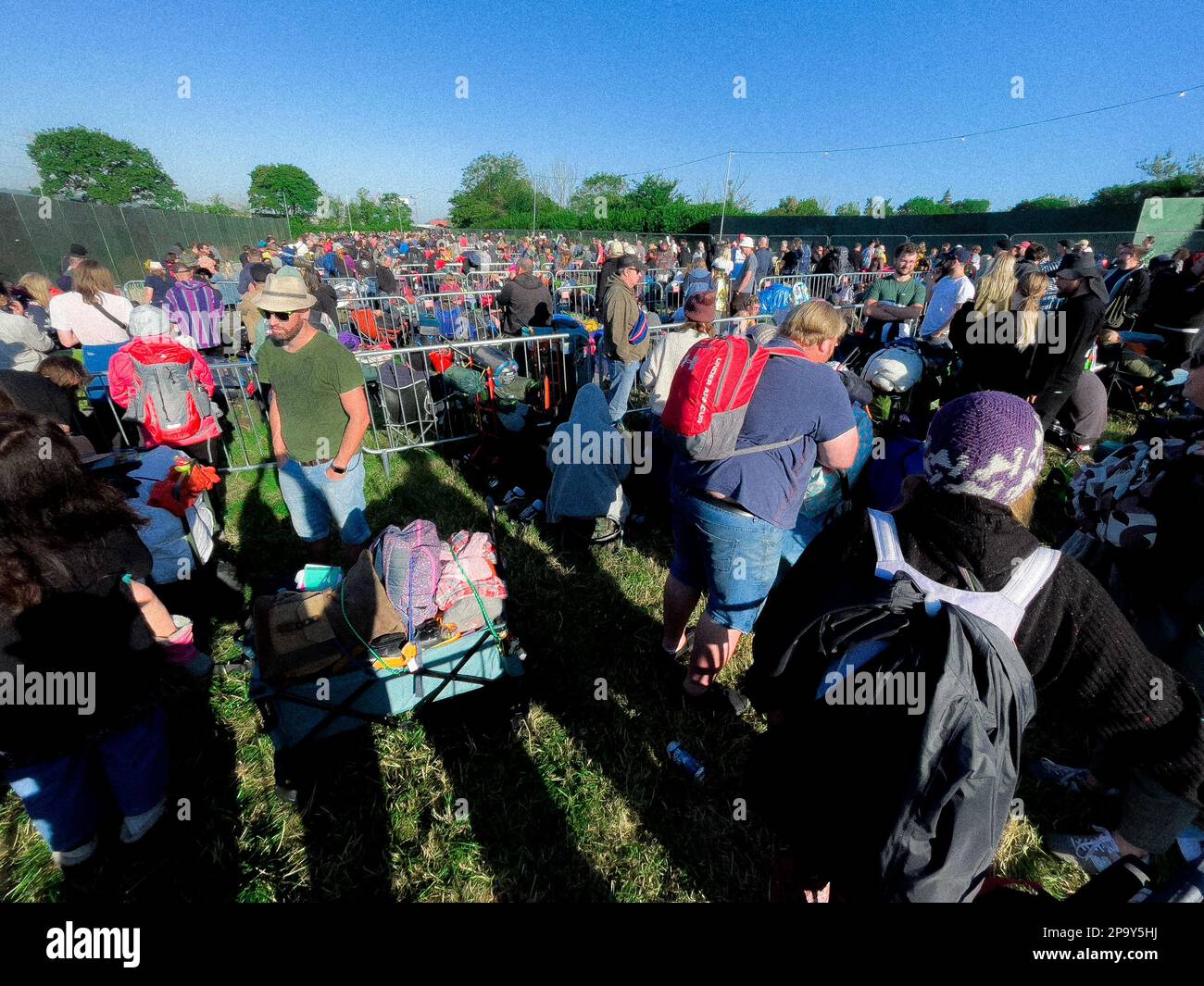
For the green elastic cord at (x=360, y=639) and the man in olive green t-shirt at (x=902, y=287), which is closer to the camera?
the green elastic cord at (x=360, y=639)

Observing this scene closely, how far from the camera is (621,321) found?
19.8ft

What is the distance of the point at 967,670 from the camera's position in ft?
3.91

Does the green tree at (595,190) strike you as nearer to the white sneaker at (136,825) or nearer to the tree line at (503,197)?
the tree line at (503,197)

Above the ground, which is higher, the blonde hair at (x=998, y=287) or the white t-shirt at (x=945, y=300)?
the blonde hair at (x=998, y=287)

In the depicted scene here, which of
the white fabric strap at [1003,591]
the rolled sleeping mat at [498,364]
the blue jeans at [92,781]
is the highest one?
the white fabric strap at [1003,591]

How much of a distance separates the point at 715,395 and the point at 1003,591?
3.92ft

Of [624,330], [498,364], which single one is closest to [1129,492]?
[624,330]

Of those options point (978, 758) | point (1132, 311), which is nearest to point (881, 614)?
point (978, 758)

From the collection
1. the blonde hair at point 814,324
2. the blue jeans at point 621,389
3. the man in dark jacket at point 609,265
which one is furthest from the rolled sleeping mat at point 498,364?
the blonde hair at point 814,324

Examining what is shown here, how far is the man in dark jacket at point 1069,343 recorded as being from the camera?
14.9ft

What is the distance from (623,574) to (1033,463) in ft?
10.5

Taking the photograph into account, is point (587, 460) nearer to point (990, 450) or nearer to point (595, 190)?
point (990, 450)

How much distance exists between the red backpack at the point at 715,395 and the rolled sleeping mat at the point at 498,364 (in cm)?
334

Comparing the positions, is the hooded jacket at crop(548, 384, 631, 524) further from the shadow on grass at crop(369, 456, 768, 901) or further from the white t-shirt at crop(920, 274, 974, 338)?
the white t-shirt at crop(920, 274, 974, 338)
